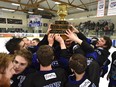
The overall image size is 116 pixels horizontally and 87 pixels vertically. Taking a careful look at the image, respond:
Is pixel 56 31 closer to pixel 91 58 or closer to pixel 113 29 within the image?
pixel 91 58

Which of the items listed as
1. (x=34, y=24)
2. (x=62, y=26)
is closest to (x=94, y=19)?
(x=34, y=24)

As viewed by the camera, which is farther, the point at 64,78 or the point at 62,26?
the point at 62,26

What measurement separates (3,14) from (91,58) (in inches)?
657

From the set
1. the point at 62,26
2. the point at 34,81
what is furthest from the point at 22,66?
the point at 62,26

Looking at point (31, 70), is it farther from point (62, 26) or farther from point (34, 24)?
point (34, 24)

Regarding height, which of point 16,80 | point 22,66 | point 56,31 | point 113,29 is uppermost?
point 56,31

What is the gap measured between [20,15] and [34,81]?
1787cm

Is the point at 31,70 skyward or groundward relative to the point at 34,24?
skyward

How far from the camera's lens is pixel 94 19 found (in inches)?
565

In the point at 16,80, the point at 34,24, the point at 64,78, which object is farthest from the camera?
the point at 34,24

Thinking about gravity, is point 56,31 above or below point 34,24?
above

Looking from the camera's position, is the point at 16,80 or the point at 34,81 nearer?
the point at 34,81

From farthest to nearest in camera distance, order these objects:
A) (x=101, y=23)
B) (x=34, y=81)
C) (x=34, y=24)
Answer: (x=34, y=24), (x=101, y=23), (x=34, y=81)

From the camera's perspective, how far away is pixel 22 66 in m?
1.56
